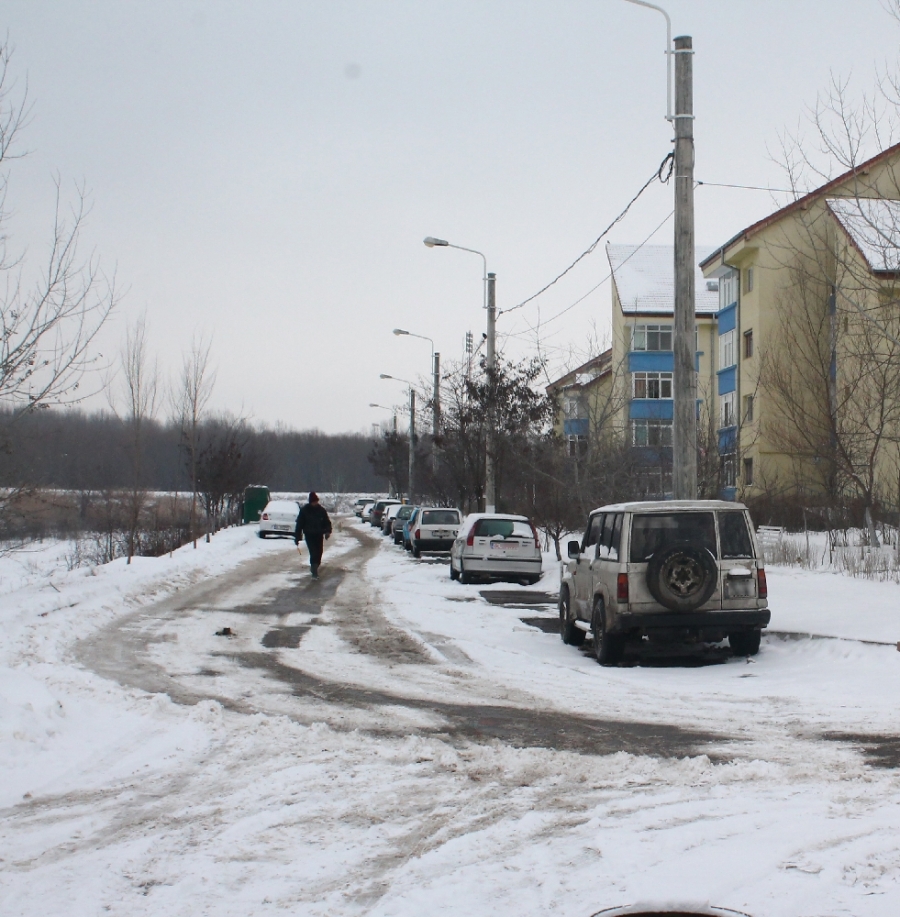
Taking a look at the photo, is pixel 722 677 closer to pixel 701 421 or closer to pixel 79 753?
pixel 79 753

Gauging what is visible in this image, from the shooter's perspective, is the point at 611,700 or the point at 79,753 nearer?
the point at 79,753

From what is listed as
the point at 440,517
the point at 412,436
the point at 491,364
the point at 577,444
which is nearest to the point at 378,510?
the point at 412,436

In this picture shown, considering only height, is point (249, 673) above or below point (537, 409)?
below

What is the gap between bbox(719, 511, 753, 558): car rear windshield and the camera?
1130cm

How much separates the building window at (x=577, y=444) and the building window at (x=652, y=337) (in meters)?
25.6

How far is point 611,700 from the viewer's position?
355 inches

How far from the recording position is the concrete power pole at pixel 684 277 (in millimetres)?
14109

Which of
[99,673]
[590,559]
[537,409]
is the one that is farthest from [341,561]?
[99,673]

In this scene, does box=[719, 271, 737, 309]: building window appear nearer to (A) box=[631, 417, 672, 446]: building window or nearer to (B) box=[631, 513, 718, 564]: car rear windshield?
(A) box=[631, 417, 672, 446]: building window

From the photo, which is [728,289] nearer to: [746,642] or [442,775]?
[746,642]

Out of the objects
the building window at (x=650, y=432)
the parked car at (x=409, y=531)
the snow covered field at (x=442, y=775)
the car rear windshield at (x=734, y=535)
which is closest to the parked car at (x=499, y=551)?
the building window at (x=650, y=432)

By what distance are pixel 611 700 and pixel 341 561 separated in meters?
22.5

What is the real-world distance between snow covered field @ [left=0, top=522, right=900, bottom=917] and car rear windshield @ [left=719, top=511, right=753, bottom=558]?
45.9 inches

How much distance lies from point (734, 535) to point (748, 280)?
34126mm
